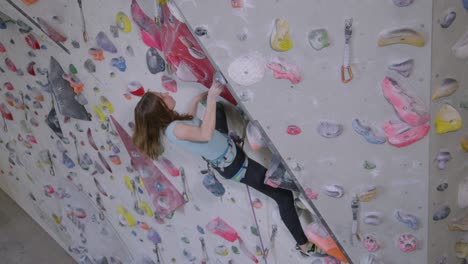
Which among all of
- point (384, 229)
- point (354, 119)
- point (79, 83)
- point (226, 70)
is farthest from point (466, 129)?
point (79, 83)

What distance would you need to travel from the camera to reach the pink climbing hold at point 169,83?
202 centimetres

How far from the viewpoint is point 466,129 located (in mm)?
1521

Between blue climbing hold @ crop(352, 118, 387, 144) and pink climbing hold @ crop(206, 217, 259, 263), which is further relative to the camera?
pink climbing hold @ crop(206, 217, 259, 263)

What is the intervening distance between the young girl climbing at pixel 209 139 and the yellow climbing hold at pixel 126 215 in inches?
43.6

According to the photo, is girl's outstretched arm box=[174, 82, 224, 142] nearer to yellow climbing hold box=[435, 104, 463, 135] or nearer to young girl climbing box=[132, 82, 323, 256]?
young girl climbing box=[132, 82, 323, 256]

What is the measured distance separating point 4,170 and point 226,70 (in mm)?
3275

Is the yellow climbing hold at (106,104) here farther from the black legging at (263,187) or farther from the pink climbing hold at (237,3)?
the pink climbing hold at (237,3)

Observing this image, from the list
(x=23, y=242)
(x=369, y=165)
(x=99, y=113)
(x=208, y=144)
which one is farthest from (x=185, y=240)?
(x=23, y=242)

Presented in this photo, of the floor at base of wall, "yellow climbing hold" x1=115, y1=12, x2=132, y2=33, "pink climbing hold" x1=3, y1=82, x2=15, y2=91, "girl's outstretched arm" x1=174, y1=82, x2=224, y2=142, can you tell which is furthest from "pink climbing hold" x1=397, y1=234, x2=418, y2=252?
the floor at base of wall

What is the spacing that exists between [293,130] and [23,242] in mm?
3420

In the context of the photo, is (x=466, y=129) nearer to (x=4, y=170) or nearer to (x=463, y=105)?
(x=463, y=105)

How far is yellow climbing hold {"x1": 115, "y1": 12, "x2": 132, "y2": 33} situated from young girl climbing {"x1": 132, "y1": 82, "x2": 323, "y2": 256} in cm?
29

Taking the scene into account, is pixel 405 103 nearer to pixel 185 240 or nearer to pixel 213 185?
pixel 213 185

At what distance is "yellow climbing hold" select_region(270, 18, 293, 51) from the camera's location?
1477mm
